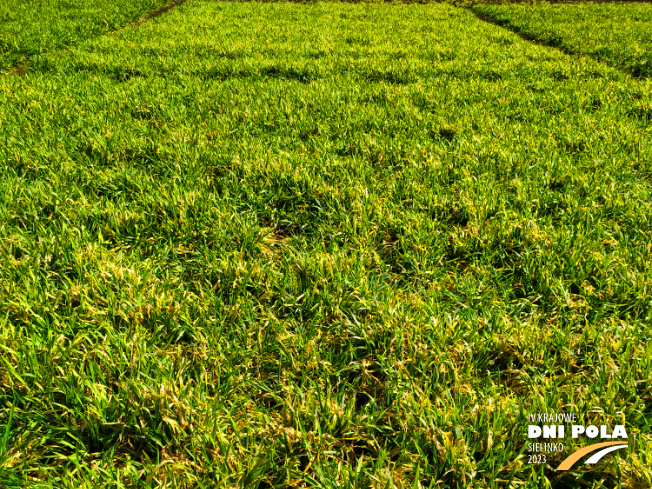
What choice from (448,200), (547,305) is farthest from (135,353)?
(448,200)

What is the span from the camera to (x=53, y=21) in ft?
33.5

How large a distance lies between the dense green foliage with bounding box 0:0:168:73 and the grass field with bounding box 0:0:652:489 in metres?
4.40

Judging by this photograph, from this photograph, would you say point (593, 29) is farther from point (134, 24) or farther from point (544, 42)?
point (134, 24)

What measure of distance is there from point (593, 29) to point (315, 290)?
1287cm

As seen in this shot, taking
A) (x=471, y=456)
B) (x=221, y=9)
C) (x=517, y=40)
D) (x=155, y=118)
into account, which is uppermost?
(x=221, y=9)

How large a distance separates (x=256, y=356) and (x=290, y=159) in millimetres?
2165

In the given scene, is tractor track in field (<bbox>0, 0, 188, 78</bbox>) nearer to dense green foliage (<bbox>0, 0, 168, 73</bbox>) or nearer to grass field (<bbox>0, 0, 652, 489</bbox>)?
dense green foliage (<bbox>0, 0, 168, 73</bbox>)

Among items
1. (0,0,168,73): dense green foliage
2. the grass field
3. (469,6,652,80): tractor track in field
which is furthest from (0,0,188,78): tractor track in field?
(469,6,652,80): tractor track in field

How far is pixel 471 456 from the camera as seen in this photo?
1403 millimetres

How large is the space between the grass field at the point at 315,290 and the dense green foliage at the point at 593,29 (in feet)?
13.9

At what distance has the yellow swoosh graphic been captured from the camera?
1399 mm

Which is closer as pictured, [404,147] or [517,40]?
[404,147]

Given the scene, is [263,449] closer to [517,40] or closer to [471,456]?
[471,456]

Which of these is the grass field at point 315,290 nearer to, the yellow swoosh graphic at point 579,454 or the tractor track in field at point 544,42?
the yellow swoosh graphic at point 579,454
